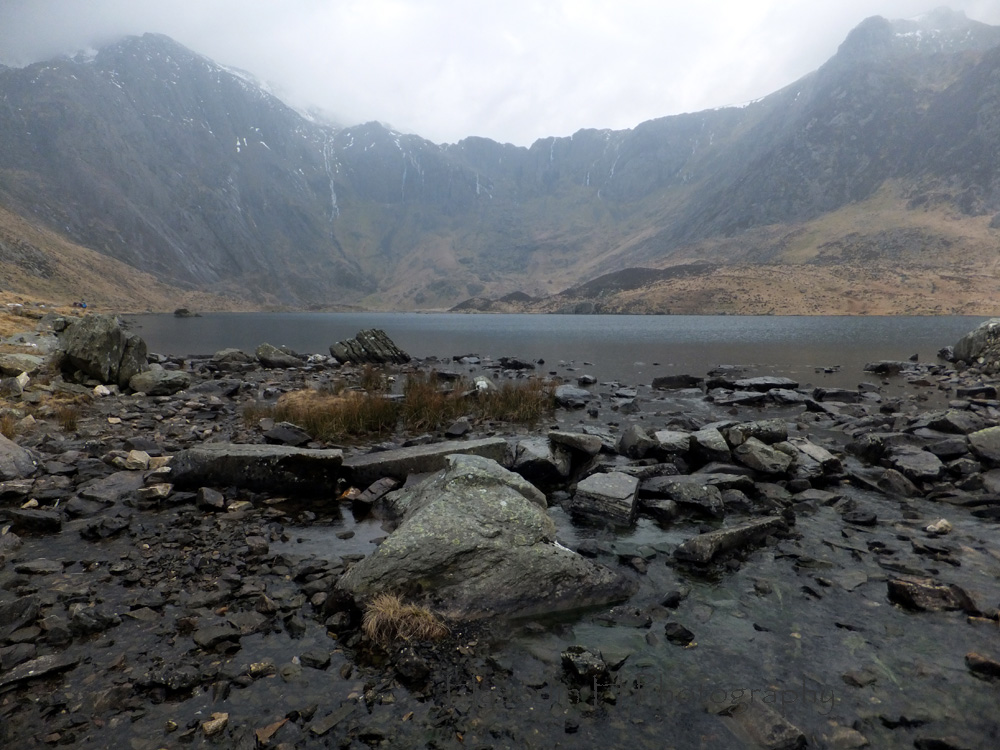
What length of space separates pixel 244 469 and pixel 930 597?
10.6 m

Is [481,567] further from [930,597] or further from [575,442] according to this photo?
[575,442]

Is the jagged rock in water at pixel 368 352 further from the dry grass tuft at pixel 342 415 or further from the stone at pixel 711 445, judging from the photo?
the stone at pixel 711 445

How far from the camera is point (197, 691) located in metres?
4.62

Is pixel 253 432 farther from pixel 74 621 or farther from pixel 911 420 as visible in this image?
pixel 911 420

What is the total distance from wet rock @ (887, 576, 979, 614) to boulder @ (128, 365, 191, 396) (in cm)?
2309

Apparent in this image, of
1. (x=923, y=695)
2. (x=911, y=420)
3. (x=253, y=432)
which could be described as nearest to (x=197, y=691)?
(x=923, y=695)

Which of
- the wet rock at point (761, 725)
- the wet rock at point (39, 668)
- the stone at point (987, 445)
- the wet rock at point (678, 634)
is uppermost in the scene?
the stone at point (987, 445)

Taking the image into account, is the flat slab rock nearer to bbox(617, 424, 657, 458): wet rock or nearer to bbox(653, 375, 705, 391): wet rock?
bbox(617, 424, 657, 458): wet rock

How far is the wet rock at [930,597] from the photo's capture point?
242 inches

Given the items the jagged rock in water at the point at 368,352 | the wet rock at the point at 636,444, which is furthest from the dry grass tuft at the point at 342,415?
the jagged rock in water at the point at 368,352

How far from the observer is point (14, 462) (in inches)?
372

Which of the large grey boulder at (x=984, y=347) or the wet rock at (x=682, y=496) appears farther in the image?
the large grey boulder at (x=984, y=347)

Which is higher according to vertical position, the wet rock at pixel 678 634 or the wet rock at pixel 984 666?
the wet rock at pixel 984 666

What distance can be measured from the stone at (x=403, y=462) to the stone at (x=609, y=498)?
7.52 ft
